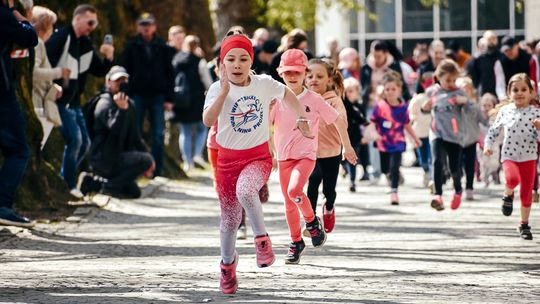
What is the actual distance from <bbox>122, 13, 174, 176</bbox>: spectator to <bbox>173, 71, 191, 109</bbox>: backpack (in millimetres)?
2016

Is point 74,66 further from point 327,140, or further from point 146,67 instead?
point 327,140

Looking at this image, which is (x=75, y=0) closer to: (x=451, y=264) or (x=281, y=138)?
(x=281, y=138)

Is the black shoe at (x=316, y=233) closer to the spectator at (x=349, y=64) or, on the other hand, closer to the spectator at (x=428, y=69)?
the spectator at (x=428, y=69)

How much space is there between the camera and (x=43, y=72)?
1513 cm

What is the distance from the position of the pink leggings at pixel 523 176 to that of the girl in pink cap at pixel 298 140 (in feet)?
6.88

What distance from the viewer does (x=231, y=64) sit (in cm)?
945

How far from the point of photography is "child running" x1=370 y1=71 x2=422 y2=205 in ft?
59.2

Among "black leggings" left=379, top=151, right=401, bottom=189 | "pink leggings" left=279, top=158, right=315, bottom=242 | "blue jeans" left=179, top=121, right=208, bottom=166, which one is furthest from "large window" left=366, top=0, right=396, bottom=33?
"pink leggings" left=279, top=158, right=315, bottom=242

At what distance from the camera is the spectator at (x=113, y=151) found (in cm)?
1753

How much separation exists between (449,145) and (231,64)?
710 cm

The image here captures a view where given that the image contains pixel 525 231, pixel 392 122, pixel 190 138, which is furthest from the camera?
pixel 190 138

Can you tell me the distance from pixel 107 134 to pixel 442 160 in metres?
4.01

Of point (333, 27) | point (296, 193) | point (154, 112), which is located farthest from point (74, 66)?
point (333, 27)

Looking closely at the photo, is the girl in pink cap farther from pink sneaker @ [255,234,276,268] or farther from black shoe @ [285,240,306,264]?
pink sneaker @ [255,234,276,268]
